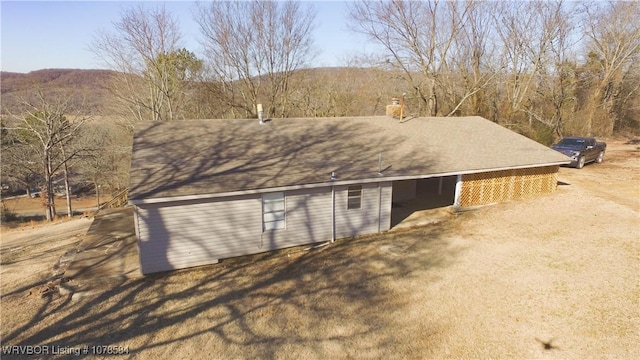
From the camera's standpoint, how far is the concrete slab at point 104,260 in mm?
11211

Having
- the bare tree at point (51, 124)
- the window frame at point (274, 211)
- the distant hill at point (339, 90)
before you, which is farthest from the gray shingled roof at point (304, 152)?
the bare tree at point (51, 124)

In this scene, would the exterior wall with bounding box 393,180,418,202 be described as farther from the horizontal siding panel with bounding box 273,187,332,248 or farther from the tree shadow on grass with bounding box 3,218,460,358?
the horizontal siding panel with bounding box 273,187,332,248

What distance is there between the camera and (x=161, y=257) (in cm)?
1163

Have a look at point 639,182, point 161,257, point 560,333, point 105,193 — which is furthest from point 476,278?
point 105,193

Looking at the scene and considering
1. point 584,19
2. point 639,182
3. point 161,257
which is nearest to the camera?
point 161,257

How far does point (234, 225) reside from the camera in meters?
12.3

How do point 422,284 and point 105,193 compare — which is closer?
point 422,284

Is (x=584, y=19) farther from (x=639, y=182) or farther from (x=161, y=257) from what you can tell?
(x=161, y=257)

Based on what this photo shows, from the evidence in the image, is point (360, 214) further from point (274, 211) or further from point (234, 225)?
point (234, 225)

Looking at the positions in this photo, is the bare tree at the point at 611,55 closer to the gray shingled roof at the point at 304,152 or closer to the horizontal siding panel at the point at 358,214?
the gray shingled roof at the point at 304,152

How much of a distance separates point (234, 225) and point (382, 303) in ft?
18.4

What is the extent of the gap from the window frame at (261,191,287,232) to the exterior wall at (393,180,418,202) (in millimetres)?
7833

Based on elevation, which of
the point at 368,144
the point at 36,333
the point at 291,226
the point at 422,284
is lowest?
the point at 36,333

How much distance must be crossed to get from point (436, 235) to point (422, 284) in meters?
4.01
